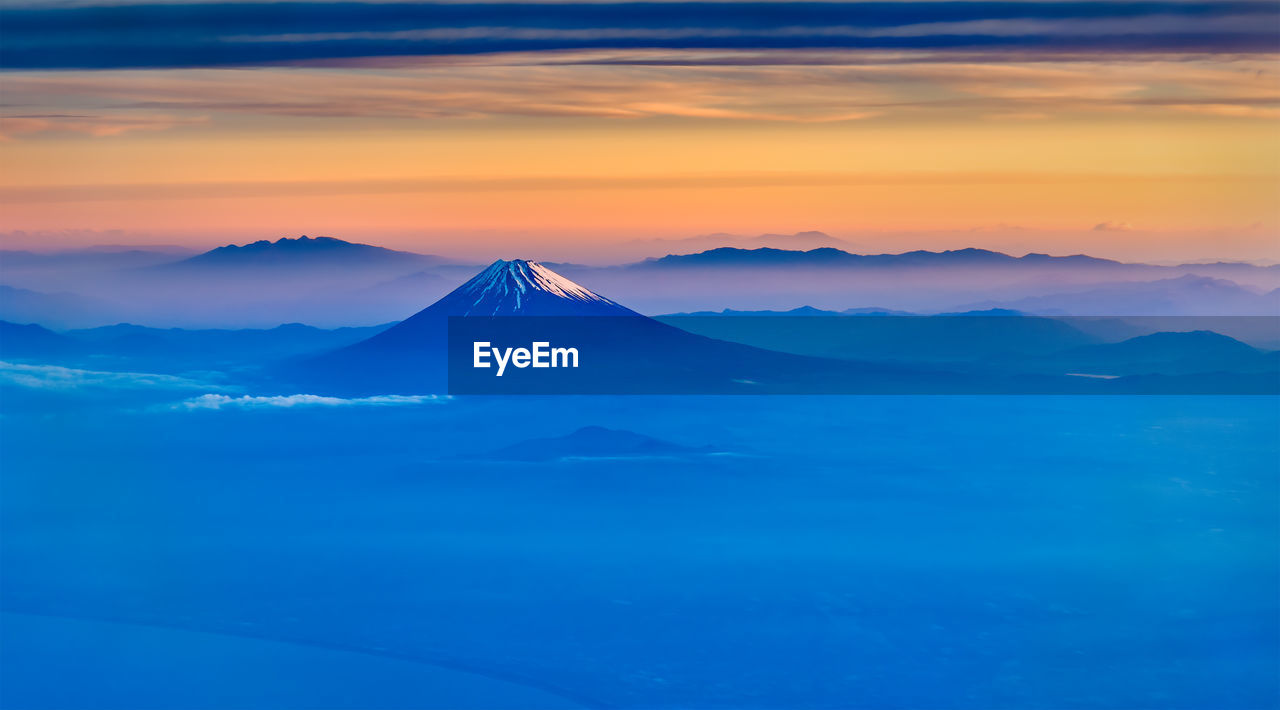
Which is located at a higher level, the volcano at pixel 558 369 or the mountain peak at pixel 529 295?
the mountain peak at pixel 529 295

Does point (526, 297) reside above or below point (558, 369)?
above

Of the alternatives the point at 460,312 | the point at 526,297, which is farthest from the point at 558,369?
the point at 460,312

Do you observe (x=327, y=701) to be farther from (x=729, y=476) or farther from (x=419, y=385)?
(x=729, y=476)

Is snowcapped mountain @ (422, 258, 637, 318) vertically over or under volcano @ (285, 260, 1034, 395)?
over

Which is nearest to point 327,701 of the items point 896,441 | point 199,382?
A: point 199,382

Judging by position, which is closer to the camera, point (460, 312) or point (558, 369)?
point (460, 312)

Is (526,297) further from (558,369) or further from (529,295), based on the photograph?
(558,369)

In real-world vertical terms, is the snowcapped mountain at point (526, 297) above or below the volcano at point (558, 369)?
above

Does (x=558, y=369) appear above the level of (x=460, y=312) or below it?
below
